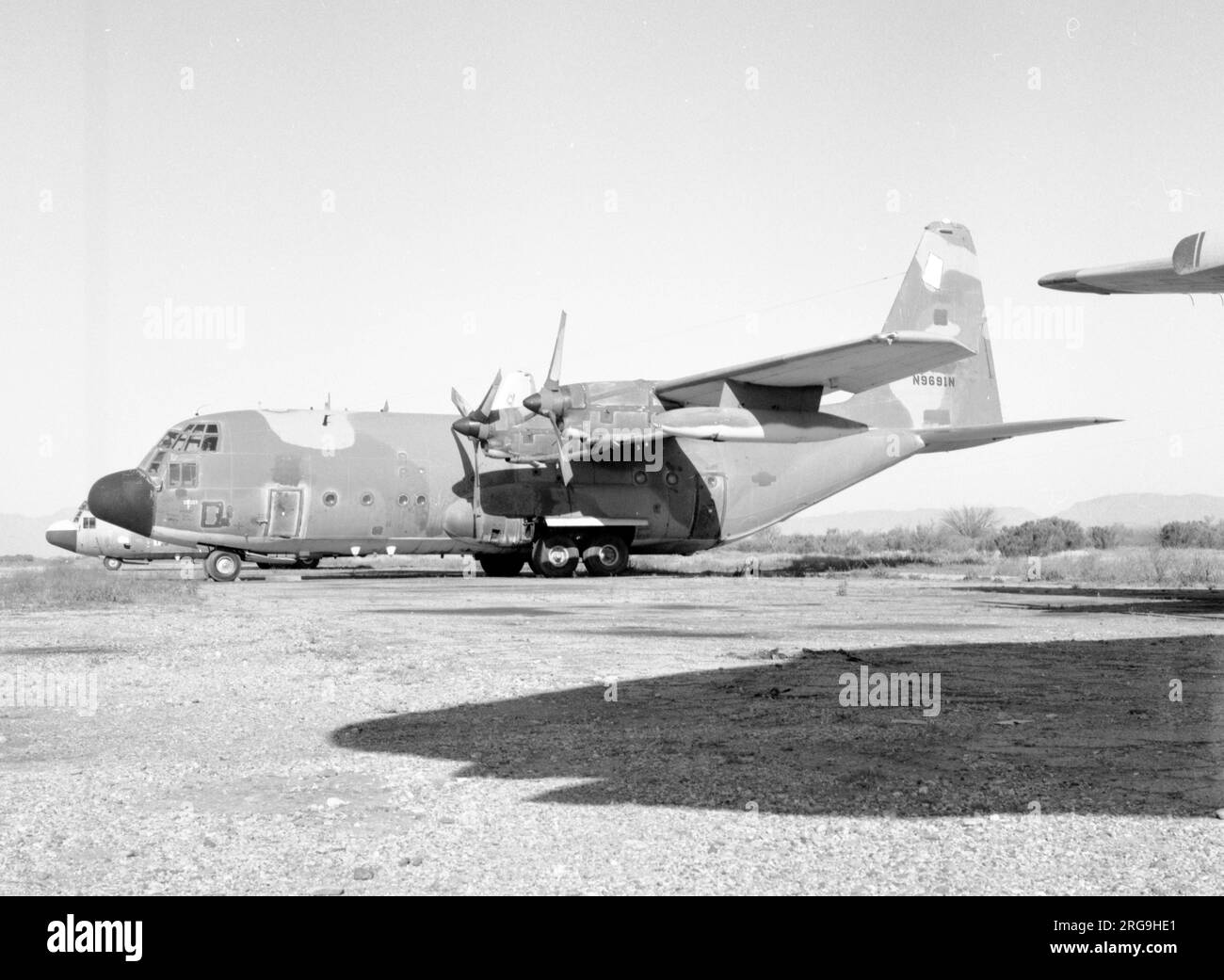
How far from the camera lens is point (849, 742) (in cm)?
793

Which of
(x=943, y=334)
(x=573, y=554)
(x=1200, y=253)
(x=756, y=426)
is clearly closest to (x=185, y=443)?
(x=573, y=554)

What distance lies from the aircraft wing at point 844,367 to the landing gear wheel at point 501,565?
23.2 feet

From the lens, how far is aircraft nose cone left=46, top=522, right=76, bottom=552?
4316 cm

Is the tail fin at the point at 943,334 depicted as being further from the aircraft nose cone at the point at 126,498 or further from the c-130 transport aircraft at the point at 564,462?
the aircraft nose cone at the point at 126,498

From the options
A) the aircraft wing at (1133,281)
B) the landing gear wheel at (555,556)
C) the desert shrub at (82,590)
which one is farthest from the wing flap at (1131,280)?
the landing gear wheel at (555,556)

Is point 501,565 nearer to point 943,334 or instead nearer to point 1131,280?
point 943,334

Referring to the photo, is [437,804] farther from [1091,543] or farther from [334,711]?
[1091,543]

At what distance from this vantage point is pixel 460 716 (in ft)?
29.5

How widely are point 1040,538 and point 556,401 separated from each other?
83.2ft

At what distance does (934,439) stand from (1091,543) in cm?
2027

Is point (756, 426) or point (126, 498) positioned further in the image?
point (126, 498)

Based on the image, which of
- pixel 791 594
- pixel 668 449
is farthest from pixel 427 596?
pixel 668 449

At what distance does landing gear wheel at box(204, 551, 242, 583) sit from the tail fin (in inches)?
654

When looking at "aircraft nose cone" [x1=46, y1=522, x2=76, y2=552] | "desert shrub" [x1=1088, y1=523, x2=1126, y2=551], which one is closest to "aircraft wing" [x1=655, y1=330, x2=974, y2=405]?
"aircraft nose cone" [x1=46, y1=522, x2=76, y2=552]
